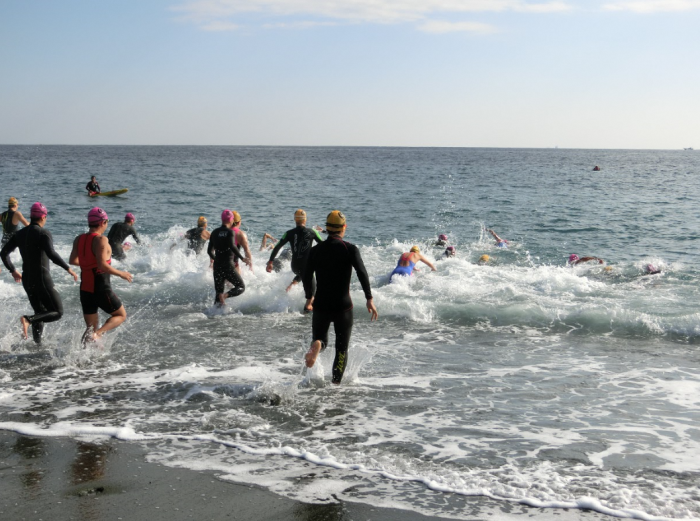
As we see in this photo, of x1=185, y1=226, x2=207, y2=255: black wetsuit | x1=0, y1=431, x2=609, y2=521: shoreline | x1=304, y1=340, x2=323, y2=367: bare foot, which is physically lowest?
x1=0, y1=431, x2=609, y2=521: shoreline

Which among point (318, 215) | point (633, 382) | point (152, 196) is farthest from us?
point (152, 196)

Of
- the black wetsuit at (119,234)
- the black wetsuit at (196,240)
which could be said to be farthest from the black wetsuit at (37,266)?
the black wetsuit at (196,240)

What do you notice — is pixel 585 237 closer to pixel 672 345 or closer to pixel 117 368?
pixel 672 345

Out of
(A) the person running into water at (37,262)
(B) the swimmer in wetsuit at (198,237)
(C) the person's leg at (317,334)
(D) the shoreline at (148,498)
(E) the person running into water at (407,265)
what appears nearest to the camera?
(D) the shoreline at (148,498)

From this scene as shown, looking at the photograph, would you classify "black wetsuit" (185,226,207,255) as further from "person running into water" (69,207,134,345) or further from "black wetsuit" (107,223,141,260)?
"person running into water" (69,207,134,345)

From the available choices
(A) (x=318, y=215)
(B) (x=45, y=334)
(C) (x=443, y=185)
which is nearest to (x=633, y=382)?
(B) (x=45, y=334)

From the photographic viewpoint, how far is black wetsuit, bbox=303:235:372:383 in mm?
6754

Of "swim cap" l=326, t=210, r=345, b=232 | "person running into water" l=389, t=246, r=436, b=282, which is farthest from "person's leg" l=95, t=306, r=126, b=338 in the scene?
"person running into water" l=389, t=246, r=436, b=282

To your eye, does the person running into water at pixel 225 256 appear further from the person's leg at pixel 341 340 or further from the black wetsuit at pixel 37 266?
the person's leg at pixel 341 340

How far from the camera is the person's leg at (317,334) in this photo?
6.90 metres

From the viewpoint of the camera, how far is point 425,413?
655cm

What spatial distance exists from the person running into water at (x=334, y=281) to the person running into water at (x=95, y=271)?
2.36 meters

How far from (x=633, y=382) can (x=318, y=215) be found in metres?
22.8

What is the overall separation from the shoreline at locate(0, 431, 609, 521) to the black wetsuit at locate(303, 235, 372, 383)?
235 cm
